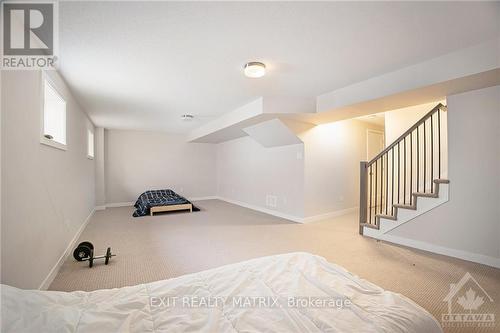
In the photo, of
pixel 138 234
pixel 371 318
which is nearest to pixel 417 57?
pixel 371 318

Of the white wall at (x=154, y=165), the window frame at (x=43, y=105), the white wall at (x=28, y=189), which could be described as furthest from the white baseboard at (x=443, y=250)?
the white wall at (x=154, y=165)

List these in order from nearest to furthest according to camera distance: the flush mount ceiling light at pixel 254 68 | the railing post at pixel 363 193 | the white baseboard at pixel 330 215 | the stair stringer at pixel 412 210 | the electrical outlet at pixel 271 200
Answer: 1. the flush mount ceiling light at pixel 254 68
2. the stair stringer at pixel 412 210
3. the railing post at pixel 363 193
4. the white baseboard at pixel 330 215
5. the electrical outlet at pixel 271 200

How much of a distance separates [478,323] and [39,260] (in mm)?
3604

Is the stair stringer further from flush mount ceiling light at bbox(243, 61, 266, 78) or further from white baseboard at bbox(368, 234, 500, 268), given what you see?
flush mount ceiling light at bbox(243, 61, 266, 78)

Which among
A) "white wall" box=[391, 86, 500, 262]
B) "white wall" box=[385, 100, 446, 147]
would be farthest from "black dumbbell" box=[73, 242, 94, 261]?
"white wall" box=[385, 100, 446, 147]

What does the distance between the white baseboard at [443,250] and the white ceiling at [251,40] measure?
2352 mm

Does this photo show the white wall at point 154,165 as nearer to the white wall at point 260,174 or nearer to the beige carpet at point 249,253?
the white wall at point 260,174

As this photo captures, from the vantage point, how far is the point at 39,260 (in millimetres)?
1983

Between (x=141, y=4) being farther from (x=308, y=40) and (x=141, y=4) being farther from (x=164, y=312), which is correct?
(x=164, y=312)

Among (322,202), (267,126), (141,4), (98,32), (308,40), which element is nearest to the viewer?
(141,4)

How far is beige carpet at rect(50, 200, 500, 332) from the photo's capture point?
217 centimetres

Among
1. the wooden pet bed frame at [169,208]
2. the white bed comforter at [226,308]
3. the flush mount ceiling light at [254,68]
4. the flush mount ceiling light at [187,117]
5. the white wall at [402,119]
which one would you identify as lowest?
the wooden pet bed frame at [169,208]

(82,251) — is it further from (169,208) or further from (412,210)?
(412,210)

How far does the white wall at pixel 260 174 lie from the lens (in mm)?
4750
